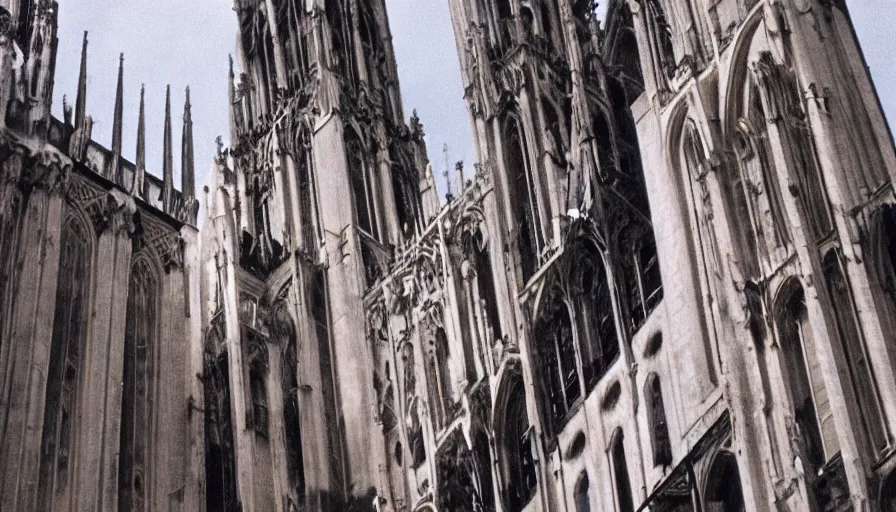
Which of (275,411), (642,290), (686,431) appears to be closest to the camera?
(686,431)

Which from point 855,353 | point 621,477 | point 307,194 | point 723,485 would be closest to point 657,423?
point 621,477

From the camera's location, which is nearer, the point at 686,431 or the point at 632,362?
the point at 686,431

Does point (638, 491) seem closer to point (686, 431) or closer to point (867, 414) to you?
point (686, 431)

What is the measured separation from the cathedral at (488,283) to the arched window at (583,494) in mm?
59

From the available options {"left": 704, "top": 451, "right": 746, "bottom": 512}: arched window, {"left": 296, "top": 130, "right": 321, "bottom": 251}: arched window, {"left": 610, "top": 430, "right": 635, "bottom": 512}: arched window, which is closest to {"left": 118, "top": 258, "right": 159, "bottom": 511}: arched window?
{"left": 296, "top": 130, "right": 321, "bottom": 251}: arched window

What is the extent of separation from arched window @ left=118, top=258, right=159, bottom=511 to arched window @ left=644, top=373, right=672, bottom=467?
440 inches

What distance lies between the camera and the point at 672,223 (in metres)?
29.1

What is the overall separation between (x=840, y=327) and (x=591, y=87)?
540 inches

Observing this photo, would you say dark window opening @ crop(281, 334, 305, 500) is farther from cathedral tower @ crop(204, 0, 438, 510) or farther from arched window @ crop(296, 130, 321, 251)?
arched window @ crop(296, 130, 321, 251)

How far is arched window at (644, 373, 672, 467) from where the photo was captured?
2838cm

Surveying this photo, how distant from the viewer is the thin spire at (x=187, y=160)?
39.7 metres

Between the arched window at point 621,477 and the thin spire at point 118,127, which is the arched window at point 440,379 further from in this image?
the thin spire at point 118,127

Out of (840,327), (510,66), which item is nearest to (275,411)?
(510,66)

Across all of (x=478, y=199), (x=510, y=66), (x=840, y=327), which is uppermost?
(x=510, y=66)
